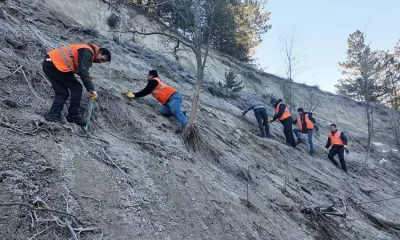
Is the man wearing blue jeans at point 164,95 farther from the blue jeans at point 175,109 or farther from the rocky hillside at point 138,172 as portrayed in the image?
the rocky hillside at point 138,172

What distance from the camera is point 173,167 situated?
456 centimetres

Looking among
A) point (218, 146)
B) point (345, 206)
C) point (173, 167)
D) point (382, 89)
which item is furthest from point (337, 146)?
point (382, 89)

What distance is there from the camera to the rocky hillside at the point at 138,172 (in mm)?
3080

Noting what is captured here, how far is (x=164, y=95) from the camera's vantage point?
20.5ft

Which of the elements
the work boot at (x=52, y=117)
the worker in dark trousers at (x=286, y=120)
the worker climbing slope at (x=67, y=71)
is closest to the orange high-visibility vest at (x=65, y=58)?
the worker climbing slope at (x=67, y=71)

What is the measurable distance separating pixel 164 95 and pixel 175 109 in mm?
361

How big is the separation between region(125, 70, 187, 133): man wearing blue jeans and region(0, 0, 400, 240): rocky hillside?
207 mm

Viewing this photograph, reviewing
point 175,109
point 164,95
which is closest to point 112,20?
point 164,95

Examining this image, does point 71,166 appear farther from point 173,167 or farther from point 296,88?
point 296,88

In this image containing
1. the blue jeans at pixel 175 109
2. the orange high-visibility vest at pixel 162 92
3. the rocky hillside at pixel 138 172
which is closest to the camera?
the rocky hillside at pixel 138 172

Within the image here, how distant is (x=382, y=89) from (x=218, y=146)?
25.6 meters

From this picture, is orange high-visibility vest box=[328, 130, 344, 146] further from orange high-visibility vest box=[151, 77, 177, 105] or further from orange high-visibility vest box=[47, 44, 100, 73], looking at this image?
orange high-visibility vest box=[47, 44, 100, 73]

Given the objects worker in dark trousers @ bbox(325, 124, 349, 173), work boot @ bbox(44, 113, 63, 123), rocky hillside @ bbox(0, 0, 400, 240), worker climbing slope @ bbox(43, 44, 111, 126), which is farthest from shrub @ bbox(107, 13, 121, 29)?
work boot @ bbox(44, 113, 63, 123)

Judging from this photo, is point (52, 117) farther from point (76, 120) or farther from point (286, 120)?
point (286, 120)
